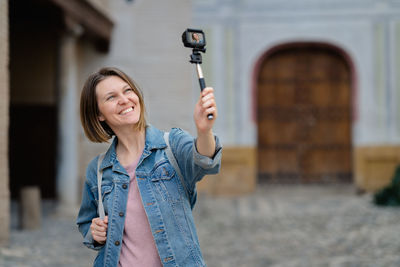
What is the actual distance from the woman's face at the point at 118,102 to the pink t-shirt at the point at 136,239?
231mm

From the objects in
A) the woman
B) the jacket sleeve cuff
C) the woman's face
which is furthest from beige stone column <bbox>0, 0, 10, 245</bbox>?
the jacket sleeve cuff

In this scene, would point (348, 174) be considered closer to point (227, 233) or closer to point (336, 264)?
point (227, 233)

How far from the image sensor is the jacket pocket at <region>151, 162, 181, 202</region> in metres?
1.74

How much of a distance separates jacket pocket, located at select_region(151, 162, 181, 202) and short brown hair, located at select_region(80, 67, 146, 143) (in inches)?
6.9

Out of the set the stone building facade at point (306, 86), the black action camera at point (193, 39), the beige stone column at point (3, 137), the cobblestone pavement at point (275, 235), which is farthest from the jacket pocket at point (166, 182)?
the stone building facade at point (306, 86)

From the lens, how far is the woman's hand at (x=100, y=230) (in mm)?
1751

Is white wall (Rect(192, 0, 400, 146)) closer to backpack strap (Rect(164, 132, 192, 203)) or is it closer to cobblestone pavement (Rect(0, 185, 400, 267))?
cobblestone pavement (Rect(0, 185, 400, 267))

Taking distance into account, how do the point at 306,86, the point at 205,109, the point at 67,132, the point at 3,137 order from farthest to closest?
the point at 306,86 < the point at 67,132 < the point at 3,137 < the point at 205,109

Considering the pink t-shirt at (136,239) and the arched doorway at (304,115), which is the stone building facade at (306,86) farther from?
the pink t-shirt at (136,239)

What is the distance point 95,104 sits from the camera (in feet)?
6.00

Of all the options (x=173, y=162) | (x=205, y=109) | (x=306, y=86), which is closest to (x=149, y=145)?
(x=173, y=162)

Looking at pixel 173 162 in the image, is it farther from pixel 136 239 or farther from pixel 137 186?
pixel 136 239

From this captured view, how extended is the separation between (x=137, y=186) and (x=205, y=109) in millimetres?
400

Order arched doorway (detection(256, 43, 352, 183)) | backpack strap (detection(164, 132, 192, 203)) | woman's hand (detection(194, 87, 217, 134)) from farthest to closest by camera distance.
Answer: arched doorway (detection(256, 43, 352, 183)), backpack strap (detection(164, 132, 192, 203)), woman's hand (detection(194, 87, 217, 134))
